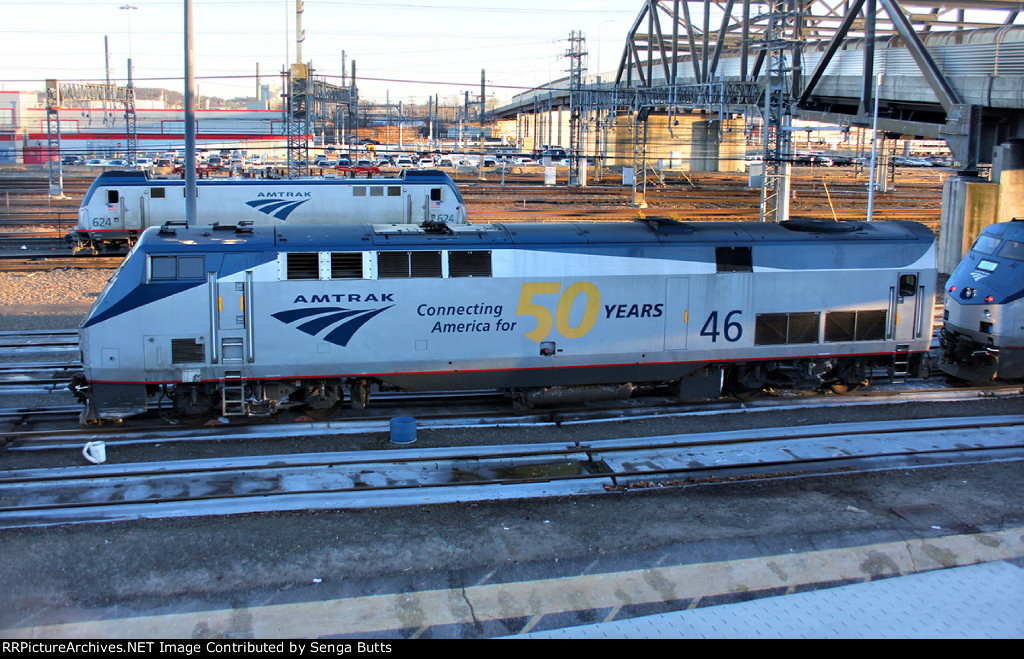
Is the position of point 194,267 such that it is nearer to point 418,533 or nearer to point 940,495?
point 418,533

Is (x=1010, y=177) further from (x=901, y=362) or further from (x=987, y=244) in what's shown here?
(x=901, y=362)

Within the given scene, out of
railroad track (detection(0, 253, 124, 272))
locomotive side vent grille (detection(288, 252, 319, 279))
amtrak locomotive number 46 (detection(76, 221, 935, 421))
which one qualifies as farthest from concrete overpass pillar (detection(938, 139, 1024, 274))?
railroad track (detection(0, 253, 124, 272))

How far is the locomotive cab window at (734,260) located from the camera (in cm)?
1595

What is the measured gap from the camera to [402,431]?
14.3 meters

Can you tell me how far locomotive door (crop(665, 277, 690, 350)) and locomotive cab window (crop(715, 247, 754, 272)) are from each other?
752mm

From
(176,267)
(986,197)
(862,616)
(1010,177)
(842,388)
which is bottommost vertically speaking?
(862,616)

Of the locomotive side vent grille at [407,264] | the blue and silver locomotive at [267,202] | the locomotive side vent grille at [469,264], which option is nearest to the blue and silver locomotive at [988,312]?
the locomotive side vent grille at [469,264]

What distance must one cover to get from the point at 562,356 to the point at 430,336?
2501 millimetres

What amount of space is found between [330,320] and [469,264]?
2.65 m

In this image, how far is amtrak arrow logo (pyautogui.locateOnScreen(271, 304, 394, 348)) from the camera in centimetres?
1438

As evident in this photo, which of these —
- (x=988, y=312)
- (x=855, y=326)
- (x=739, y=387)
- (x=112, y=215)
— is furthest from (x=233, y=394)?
(x=112, y=215)

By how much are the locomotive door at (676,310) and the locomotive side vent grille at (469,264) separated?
3.51m

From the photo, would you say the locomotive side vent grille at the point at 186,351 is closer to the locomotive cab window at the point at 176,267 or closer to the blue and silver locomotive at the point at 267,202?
the locomotive cab window at the point at 176,267
